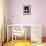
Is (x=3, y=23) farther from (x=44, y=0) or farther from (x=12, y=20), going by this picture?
(x=44, y=0)

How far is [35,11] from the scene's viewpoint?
243 cm

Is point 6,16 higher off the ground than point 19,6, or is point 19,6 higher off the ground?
point 19,6

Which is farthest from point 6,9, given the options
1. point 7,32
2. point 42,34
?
point 42,34

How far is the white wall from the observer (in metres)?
2.43

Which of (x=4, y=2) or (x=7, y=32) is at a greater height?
(x=4, y=2)

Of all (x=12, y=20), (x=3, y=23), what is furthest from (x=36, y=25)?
(x=3, y=23)

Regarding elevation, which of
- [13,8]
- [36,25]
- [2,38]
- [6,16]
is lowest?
[2,38]

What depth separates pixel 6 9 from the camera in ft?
8.01

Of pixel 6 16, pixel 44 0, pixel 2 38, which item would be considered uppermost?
pixel 44 0

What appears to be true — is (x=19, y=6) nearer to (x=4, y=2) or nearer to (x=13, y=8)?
(x=13, y=8)

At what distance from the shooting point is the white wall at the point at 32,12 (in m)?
2.43

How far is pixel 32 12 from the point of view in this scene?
2430mm

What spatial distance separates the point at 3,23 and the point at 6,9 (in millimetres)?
285

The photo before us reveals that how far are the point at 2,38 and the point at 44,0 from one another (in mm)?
1085
